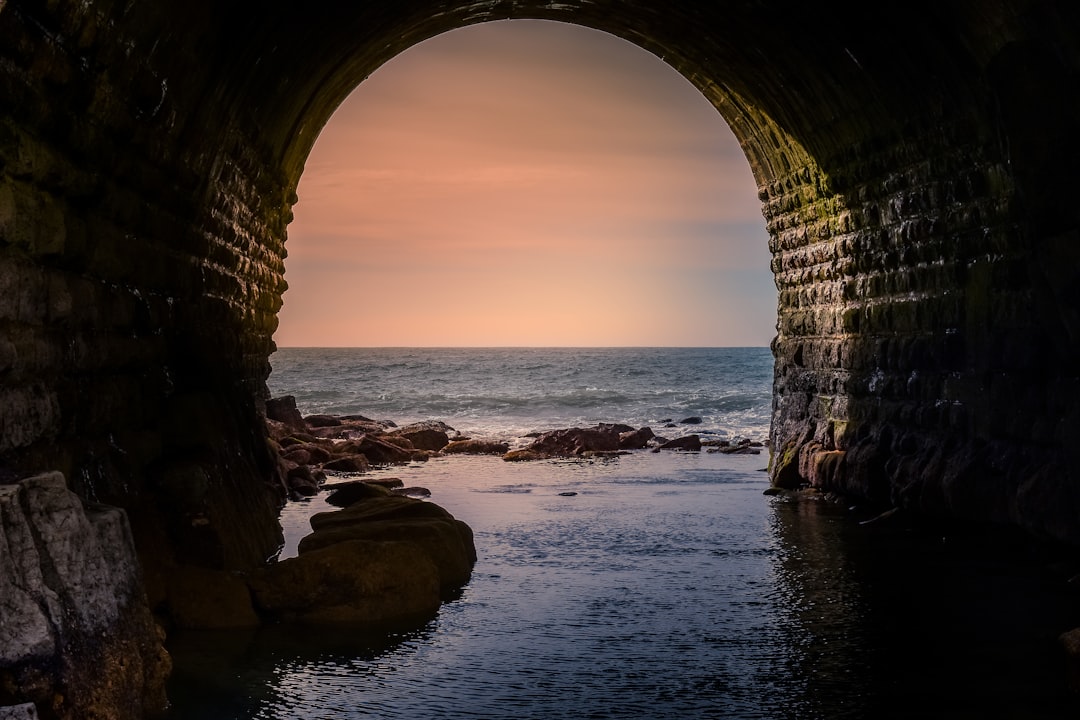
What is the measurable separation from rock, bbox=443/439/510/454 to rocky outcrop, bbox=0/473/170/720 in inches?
714

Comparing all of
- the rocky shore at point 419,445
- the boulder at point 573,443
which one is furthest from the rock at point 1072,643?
the boulder at point 573,443

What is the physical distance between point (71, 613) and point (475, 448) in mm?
19202

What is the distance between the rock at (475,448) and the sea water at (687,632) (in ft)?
30.0

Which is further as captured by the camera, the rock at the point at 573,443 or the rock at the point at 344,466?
the rock at the point at 573,443

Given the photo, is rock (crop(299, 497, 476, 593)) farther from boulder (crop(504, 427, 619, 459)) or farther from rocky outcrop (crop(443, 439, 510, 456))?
rocky outcrop (crop(443, 439, 510, 456))

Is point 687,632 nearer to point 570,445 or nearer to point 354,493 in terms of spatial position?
point 354,493

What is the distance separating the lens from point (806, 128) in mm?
14836

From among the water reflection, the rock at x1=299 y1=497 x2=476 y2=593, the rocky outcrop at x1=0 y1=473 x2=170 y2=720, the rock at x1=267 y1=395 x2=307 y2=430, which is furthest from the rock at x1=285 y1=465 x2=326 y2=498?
the rock at x1=267 y1=395 x2=307 y2=430

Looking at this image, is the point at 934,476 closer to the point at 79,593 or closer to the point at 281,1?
the point at 281,1

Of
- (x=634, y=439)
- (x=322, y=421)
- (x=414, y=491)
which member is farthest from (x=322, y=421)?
(x=414, y=491)

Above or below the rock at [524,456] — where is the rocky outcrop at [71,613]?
above

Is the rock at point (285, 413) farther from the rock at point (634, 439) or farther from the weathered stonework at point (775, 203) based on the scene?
the weathered stonework at point (775, 203)

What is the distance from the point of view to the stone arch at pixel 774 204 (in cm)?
714

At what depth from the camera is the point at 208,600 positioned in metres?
8.20
